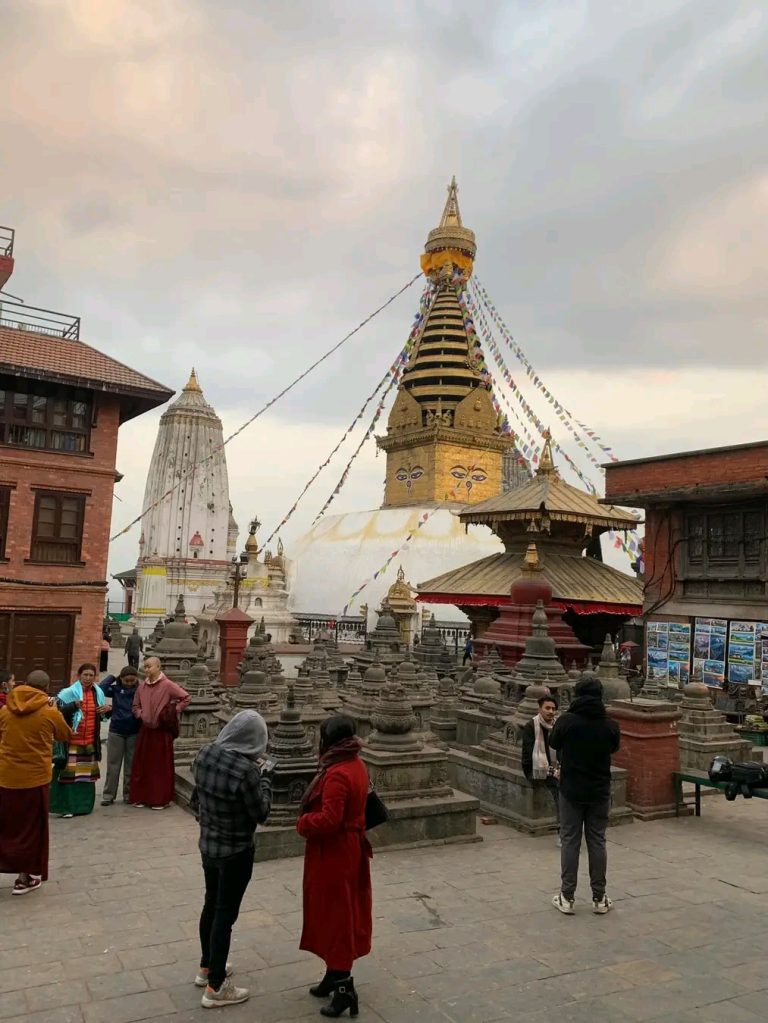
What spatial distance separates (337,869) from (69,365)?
15677 mm

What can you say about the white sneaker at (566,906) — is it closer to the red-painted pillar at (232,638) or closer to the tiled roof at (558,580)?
the red-painted pillar at (232,638)

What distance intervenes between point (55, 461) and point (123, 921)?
13874mm

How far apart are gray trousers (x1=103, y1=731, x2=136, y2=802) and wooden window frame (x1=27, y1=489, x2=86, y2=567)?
9986 mm

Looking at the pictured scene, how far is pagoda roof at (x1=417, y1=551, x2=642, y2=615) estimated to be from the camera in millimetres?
19719

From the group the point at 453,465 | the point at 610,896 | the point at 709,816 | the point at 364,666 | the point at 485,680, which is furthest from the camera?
the point at 453,465

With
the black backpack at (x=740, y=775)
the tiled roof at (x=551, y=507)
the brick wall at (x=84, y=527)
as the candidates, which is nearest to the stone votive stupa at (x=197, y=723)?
the black backpack at (x=740, y=775)

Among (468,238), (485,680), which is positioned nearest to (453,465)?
(468,238)

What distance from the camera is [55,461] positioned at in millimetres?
17219

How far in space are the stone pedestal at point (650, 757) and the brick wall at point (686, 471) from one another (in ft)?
23.4

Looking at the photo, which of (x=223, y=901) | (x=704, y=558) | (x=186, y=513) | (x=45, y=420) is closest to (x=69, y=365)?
(x=45, y=420)

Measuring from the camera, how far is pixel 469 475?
130 feet

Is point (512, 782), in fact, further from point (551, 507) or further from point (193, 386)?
point (193, 386)

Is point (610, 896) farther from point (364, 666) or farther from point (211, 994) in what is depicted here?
point (364, 666)

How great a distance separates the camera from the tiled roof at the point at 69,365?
1669cm
